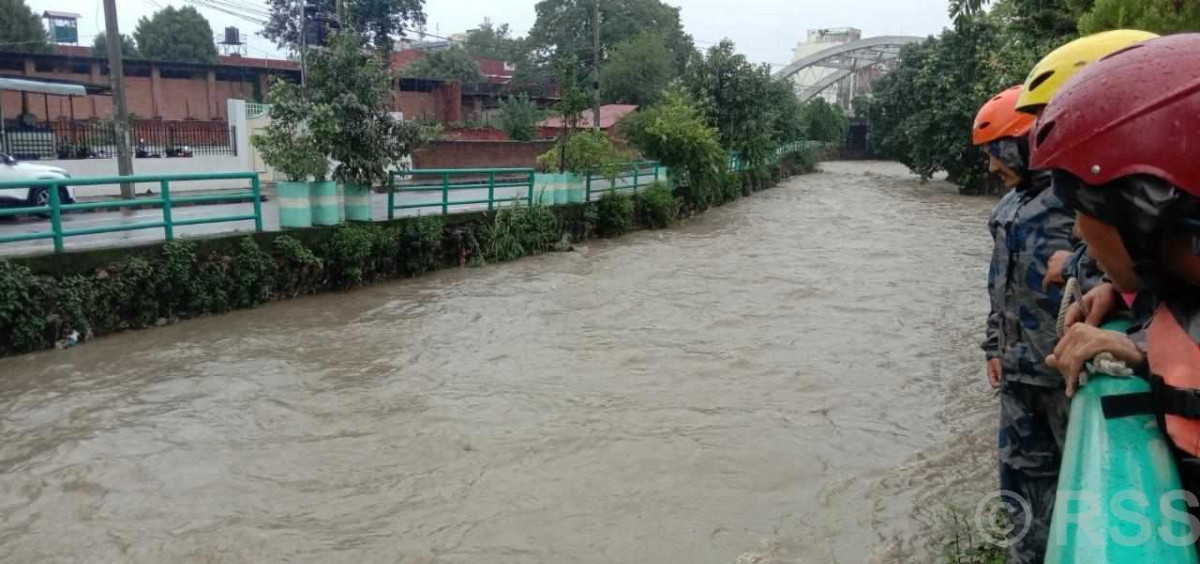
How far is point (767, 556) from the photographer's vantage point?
160 inches

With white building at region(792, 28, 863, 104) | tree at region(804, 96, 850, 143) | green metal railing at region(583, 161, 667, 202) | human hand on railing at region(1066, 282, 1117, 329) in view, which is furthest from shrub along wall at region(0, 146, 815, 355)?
white building at region(792, 28, 863, 104)

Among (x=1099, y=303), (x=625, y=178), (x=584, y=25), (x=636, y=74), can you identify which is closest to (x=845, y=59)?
(x=584, y=25)

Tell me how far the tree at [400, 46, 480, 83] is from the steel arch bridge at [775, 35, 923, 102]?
19.4 meters

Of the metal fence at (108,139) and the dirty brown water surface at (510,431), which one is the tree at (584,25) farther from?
the dirty brown water surface at (510,431)

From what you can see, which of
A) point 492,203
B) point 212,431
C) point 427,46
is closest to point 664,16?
point 427,46

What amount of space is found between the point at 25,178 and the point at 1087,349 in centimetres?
1416

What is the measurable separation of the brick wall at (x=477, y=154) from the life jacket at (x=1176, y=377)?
Result: 22058 millimetres

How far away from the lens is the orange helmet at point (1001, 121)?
8.10ft

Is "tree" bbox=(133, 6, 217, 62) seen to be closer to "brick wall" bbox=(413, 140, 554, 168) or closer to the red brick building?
the red brick building

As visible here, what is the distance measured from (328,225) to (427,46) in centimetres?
4438

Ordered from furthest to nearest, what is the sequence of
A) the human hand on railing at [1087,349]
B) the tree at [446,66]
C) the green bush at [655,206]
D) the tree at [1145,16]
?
the tree at [446,66] < the green bush at [655,206] < the tree at [1145,16] < the human hand on railing at [1087,349]

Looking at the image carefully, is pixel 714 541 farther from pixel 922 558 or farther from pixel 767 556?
pixel 922 558

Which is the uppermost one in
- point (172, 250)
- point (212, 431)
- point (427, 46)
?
point (427, 46)

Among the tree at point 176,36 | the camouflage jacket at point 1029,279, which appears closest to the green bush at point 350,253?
the camouflage jacket at point 1029,279
